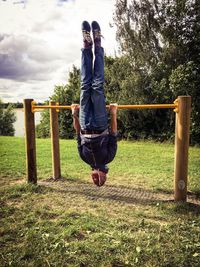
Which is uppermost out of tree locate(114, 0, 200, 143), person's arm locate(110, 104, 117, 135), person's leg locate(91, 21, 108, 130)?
tree locate(114, 0, 200, 143)

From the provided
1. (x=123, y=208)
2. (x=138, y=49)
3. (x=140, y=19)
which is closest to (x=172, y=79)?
(x=138, y=49)

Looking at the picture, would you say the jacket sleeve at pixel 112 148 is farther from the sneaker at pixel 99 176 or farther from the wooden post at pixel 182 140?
the wooden post at pixel 182 140

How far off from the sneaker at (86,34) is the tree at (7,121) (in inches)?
1162

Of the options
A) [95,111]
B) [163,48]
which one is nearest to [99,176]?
[95,111]

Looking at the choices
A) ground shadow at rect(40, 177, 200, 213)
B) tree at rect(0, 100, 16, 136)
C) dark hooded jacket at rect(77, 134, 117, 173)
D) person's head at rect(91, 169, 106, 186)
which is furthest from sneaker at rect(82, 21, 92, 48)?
tree at rect(0, 100, 16, 136)

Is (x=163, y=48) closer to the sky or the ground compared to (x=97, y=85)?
closer to the sky

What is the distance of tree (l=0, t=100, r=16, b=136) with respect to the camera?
31694 mm

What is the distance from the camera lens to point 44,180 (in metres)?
6.78

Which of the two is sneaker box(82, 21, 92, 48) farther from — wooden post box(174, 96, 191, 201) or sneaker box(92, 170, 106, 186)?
wooden post box(174, 96, 191, 201)

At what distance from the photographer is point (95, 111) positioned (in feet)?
12.8

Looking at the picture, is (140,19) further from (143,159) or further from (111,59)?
(143,159)

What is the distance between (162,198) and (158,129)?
10.4m

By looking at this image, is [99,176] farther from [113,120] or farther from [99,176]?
[113,120]

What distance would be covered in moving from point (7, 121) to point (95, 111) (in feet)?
99.0
